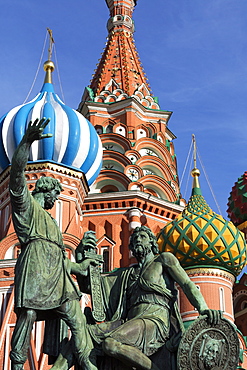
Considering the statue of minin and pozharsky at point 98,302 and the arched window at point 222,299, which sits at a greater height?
the arched window at point 222,299

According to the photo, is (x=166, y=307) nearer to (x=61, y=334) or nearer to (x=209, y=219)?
(x=61, y=334)

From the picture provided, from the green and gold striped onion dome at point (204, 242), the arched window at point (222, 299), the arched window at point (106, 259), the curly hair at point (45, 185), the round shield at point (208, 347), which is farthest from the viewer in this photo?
the arched window at point (106, 259)

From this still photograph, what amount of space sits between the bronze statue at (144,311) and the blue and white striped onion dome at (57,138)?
493 inches

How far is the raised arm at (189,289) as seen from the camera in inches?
209

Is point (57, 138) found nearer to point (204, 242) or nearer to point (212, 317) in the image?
point (204, 242)

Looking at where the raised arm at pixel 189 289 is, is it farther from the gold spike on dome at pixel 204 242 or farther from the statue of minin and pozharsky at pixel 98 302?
the gold spike on dome at pixel 204 242

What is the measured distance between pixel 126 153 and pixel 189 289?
1685 centimetres

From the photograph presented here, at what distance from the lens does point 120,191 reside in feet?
69.7

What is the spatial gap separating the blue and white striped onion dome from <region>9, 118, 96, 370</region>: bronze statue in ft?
41.4

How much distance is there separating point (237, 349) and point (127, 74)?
20294mm

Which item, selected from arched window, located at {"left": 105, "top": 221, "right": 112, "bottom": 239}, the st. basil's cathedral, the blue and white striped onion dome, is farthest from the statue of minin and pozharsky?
arched window, located at {"left": 105, "top": 221, "right": 112, "bottom": 239}

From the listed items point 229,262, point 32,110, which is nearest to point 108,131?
point 32,110

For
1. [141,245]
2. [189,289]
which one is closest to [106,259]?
[141,245]

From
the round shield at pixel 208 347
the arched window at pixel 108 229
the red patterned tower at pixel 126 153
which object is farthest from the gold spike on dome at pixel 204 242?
the round shield at pixel 208 347
